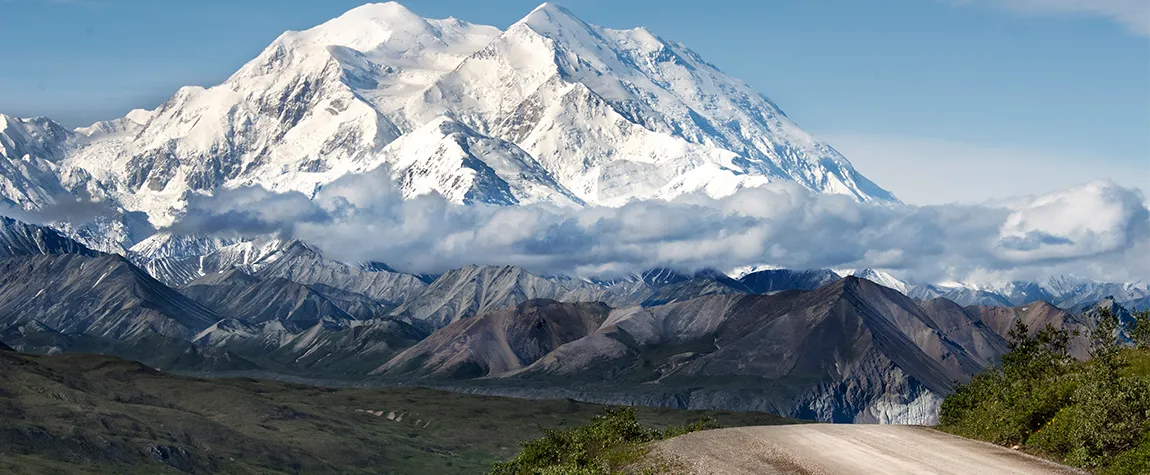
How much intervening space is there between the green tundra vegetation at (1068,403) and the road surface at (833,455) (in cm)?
227

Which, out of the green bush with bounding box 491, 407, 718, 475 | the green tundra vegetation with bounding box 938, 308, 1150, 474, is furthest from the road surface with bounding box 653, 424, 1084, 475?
the green bush with bounding box 491, 407, 718, 475

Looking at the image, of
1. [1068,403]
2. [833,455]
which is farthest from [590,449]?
[1068,403]

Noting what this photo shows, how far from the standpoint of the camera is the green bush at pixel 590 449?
9819cm

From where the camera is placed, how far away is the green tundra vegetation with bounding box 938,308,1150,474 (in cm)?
10044

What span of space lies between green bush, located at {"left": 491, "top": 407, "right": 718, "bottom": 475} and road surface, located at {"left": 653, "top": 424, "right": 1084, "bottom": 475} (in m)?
3.62

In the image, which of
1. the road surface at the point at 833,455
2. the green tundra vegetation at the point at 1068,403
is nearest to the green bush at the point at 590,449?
the road surface at the point at 833,455

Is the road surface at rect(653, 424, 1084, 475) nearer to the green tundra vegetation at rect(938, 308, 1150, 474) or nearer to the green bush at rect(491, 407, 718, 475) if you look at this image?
the green tundra vegetation at rect(938, 308, 1150, 474)

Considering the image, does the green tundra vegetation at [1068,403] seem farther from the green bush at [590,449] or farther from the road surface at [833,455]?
the green bush at [590,449]

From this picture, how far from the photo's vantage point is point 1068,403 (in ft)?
389

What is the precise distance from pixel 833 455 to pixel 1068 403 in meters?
25.2

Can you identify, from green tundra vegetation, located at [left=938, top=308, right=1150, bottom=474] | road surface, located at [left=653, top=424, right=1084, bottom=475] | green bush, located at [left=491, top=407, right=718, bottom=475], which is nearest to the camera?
road surface, located at [left=653, top=424, right=1084, bottom=475]

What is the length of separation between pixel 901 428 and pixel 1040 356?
20037 mm

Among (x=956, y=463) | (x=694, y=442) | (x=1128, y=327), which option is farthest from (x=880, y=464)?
(x=1128, y=327)

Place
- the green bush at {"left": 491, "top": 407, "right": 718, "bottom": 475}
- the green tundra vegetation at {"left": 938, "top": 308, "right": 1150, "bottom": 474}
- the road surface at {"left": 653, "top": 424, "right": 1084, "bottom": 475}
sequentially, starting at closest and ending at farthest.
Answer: the road surface at {"left": 653, "top": 424, "right": 1084, "bottom": 475} → the green bush at {"left": 491, "top": 407, "right": 718, "bottom": 475} → the green tundra vegetation at {"left": 938, "top": 308, "right": 1150, "bottom": 474}
